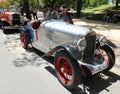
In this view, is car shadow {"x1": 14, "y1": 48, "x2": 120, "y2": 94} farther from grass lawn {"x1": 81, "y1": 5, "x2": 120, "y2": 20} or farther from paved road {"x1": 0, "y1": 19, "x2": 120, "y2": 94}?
grass lawn {"x1": 81, "y1": 5, "x2": 120, "y2": 20}

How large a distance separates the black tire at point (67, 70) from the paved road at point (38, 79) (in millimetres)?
173

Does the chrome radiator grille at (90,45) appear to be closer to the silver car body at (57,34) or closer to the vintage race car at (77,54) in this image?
the vintage race car at (77,54)

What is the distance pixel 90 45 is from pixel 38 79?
1619mm

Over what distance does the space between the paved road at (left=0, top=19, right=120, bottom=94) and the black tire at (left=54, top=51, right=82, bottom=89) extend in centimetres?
17

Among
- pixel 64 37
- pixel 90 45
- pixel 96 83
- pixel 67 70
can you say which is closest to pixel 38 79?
pixel 67 70

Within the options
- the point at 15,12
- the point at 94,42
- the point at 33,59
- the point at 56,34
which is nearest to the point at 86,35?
the point at 94,42

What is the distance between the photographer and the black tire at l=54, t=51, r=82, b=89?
4227 mm

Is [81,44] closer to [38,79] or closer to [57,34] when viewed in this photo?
[57,34]

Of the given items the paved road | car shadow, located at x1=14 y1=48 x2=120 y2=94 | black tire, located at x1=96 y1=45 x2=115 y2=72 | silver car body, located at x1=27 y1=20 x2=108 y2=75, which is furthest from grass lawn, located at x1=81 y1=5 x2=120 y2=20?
car shadow, located at x1=14 y1=48 x2=120 y2=94

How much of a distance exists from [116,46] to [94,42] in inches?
117

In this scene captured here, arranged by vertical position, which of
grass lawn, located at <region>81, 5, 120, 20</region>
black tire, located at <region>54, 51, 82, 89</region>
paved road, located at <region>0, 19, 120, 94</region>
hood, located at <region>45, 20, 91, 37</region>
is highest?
hood, located at <region>45, 20, 91, 37</region>

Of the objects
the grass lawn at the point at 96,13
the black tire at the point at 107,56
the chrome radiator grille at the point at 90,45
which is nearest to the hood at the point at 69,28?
the chrome radiator grille at the point at 90,45

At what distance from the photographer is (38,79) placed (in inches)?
204

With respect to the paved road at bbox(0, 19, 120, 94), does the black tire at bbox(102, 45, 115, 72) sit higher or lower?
higher
